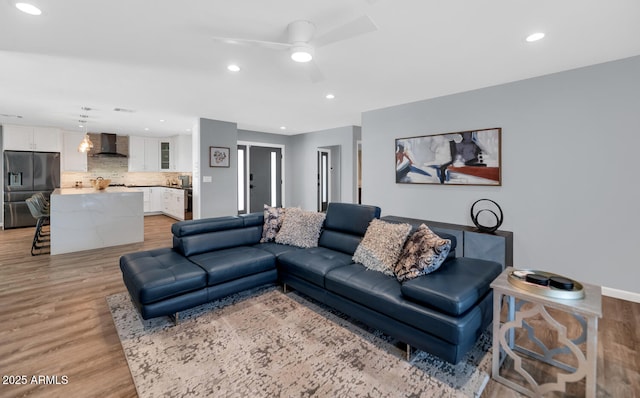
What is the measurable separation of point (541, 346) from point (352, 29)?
8.19 ft

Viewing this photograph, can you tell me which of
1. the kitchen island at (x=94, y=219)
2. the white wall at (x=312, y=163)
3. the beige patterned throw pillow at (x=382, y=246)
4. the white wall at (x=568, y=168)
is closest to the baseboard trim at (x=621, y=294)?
the white wall at (x=568, y=168)

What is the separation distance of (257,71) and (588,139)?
3594 mm

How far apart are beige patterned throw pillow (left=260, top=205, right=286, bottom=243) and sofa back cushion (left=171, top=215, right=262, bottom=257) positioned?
0.25ft

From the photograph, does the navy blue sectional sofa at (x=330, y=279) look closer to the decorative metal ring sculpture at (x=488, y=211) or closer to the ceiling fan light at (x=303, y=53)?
the decorative metal ring sculpture at (x=488, y=211)

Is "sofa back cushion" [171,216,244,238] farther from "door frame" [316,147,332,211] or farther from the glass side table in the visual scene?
"door frame" [316,147,332,211]

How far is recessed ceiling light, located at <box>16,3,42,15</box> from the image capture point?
194 cm

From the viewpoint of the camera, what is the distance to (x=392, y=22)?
215 cm

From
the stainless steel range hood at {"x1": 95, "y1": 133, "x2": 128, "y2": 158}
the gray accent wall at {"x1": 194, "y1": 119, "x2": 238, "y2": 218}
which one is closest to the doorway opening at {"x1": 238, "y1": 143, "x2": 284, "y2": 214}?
the gray accent wall at {"x1": 194, "y1": 119, "x2": 238, "y2": 218}

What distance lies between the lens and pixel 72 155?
23.6ft

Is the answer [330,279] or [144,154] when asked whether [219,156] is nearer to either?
[144,154]

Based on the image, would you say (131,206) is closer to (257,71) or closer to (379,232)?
(257,71)

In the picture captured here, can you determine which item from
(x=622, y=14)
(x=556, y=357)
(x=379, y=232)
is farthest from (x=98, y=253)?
(x=622, y=14)

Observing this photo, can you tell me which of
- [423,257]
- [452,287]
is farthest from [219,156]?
[452,287]

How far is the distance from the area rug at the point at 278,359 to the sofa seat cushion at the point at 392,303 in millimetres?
277
